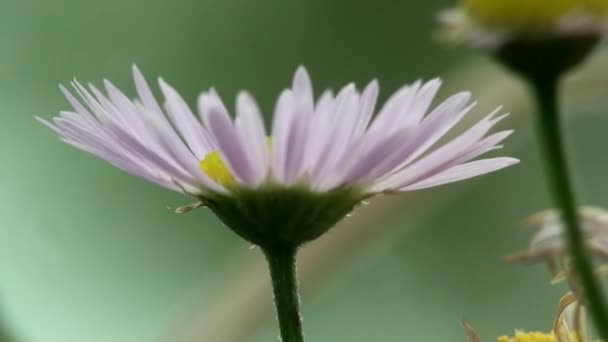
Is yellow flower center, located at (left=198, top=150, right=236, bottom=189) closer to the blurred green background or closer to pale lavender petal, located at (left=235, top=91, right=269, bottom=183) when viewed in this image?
pale lavender petal, located at (left=235, top=91, right=269, bottom=183)

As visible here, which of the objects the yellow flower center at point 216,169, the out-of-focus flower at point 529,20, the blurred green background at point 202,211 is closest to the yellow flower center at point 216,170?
the yellow flower center at point 216,169

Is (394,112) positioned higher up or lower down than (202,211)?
lower down

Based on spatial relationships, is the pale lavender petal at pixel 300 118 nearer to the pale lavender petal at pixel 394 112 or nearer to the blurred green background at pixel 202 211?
the pale lavender petal at pixel 394 112

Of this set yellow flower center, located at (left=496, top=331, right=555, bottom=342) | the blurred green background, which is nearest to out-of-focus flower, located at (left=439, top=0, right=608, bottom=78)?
yellow flower center, located at (left=496, top=331, right=555, bottom=342)

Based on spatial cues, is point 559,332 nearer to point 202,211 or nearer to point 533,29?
point 533,29

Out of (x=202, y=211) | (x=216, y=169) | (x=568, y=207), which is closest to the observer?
(x=568, y=207)

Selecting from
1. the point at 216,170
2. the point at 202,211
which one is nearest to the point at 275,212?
the point at 216,170
